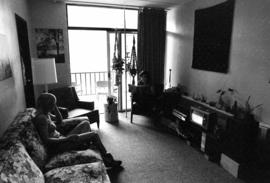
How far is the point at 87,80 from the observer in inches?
236

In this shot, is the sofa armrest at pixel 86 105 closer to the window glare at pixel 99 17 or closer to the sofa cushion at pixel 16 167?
the window glare at pixel 99 17

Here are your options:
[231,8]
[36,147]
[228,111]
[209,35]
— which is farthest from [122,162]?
[231,8]

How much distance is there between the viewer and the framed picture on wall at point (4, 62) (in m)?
1.75

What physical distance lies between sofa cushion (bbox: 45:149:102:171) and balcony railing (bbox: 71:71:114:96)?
394 cm

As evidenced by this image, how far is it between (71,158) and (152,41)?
135 inches

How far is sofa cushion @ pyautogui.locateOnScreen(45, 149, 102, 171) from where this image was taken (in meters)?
1.84

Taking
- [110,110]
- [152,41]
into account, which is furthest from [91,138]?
[152,41]

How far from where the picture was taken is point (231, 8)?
2.85m

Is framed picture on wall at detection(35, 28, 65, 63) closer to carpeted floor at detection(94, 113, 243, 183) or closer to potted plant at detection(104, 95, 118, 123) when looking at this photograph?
potted plant at detection(104, 95, 118, 123)

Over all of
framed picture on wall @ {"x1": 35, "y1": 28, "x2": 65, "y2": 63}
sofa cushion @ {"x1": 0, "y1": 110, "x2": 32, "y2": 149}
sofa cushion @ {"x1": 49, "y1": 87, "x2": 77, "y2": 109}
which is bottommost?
sofa cushion @ {"x1": 49, "y1": 87, "x2": 77, "y2": 109}

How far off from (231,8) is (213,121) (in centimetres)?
173

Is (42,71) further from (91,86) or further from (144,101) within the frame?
(91,86)

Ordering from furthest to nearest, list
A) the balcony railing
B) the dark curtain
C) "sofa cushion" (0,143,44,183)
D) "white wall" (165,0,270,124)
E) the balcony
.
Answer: the balcony railing
the balcony
the dark curtain
"white wall" (165,0,270,124)
"sofa cushion" (0,143,44,183)

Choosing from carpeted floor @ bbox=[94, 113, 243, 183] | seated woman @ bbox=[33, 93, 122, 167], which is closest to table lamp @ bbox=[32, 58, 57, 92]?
seated woman @ bbox=[33, 93, 122, 167]
